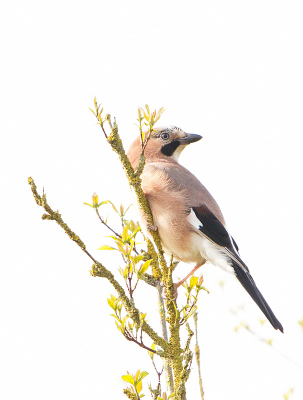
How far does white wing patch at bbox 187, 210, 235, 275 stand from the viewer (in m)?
4.34

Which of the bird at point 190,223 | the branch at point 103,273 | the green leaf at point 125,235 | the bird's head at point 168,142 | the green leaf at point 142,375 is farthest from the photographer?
the bird's head at point 168,142

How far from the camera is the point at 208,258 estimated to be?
4383mm

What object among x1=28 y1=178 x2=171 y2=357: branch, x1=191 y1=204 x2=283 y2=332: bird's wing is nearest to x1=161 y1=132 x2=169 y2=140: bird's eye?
x1=191 y1=204 x2=283 y2=332: bird's wing

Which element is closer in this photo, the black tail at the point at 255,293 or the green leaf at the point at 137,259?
the green leaf at the point at 137,259

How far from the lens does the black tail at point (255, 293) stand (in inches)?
155

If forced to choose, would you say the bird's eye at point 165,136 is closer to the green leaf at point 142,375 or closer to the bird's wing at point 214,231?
the bird's wing at point 214,231

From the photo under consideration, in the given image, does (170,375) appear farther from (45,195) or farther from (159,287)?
(45,195)

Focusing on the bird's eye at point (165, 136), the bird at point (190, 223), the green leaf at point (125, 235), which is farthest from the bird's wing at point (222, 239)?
the green leaf at point (125, 235)

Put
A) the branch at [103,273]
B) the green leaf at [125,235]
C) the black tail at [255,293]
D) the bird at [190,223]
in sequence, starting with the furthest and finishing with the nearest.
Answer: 1. the bird at [190,223]
2. the black tail at [255,293]
3. the green leaf at [125,235]
4. the branch at [103,273]

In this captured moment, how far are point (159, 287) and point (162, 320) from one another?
0.24 metres

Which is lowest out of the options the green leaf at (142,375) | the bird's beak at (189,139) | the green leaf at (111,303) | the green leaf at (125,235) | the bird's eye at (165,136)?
the green leaf at (142,375)

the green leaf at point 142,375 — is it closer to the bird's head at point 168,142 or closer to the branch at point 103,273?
the branch at point 103,273

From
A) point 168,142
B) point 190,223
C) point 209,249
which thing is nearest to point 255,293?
point 209,249

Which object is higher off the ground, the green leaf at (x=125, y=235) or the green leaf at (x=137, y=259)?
the green leaf at (x=125, y=235)
